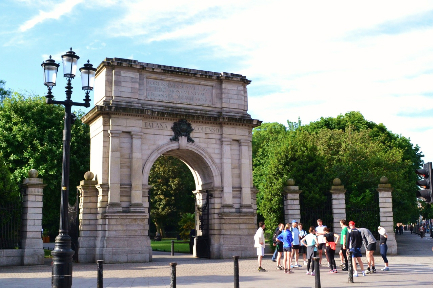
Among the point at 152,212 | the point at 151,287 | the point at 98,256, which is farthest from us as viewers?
the point at 152,212

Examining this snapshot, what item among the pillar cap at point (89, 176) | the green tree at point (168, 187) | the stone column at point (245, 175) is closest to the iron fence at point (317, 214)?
the stone column at point (245, 175)

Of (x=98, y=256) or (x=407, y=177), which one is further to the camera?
(x=407, y=177)

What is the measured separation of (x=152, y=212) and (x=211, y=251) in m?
26.1

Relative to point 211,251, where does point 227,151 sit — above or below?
above

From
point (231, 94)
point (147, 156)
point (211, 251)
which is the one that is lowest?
point (211, 251)

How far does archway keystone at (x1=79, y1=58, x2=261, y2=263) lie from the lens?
856 inches

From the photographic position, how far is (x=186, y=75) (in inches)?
958

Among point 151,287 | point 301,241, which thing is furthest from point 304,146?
point 151,287

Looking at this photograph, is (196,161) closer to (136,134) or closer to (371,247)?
(136,134)

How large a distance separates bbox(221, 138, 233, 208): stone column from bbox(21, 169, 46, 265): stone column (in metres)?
8.76

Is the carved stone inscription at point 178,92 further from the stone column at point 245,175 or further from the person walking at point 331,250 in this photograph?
the person walking at point 331,250

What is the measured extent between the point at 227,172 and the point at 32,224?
9502 mm

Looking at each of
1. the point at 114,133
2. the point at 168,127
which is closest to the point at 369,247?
the point at 168,127

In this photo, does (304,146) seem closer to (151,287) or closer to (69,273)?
(151,287)
